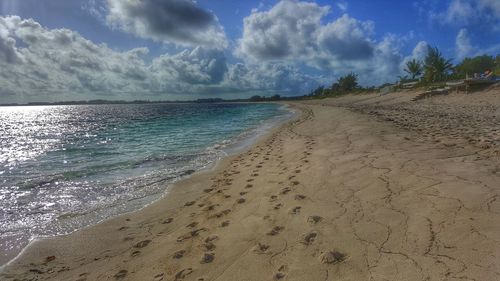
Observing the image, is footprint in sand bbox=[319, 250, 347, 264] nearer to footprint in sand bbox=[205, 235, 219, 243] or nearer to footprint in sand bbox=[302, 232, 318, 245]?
footprint in sand bbox=[302, 232, 318, 245]

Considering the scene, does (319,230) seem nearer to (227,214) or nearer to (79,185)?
(227,214)

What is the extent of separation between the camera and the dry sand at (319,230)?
12.3 ft

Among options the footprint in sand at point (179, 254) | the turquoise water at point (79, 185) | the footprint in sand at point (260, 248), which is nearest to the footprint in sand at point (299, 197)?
the footprint in sand at point (260, 248)

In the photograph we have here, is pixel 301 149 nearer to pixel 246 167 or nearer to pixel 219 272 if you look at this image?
pixel 246 167

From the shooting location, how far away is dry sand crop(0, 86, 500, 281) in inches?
147

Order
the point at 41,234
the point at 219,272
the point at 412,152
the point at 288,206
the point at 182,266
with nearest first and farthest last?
the point at 219,272, the point at 182,266, the point at 288,206, the point at 41,234, the point at 412,152

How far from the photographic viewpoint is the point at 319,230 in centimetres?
475

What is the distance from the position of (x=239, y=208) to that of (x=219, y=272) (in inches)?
95.9

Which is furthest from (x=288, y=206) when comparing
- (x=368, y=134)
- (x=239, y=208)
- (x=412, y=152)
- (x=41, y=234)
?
(x=368, y=134)

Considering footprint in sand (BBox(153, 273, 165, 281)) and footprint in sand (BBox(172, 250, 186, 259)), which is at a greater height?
footprint in sand (BBox(172, 250, 186, 259))

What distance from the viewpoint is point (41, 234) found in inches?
252

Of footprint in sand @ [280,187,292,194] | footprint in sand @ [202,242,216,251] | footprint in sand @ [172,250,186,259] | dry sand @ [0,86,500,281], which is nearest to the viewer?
dry sand @ [0,86,500,281]

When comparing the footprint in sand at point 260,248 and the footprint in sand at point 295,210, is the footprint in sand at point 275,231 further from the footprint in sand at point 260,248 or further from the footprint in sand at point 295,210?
the footprint in sand at point 295,210

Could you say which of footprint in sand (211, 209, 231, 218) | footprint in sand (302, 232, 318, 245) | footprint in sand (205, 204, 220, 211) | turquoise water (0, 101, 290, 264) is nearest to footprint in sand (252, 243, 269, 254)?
footprint in sand (302, 232, 318, 245)
